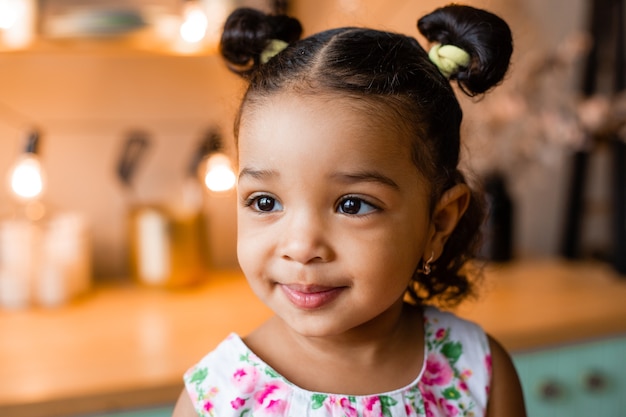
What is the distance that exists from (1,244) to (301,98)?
3.59ft

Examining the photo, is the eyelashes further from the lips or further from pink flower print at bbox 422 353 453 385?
pink flower print at bbox 422 353 453 385

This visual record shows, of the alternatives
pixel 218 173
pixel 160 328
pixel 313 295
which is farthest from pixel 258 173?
pixel 218 173

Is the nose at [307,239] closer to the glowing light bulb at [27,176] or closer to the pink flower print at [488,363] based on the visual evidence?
the pink flower print at [488,363]

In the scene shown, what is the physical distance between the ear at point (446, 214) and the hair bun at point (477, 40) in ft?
0.39

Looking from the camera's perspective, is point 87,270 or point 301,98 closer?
point 301,98

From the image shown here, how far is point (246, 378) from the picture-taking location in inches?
33.4

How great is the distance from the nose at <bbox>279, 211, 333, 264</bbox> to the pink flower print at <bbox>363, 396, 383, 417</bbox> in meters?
0.20

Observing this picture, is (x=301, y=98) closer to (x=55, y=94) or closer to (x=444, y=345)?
(x=444, y=345)

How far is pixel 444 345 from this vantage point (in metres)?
0.95

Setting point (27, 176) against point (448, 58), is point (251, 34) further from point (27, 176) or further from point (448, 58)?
point (27, 176)

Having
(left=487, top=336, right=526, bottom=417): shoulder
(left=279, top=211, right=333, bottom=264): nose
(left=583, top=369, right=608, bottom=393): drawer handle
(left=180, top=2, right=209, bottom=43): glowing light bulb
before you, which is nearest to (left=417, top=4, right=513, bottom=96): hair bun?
(left=279, top=211, right=333, bottom=264): nose

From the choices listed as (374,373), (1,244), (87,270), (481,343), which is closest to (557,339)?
(481,343)

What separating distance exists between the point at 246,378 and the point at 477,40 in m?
0.46

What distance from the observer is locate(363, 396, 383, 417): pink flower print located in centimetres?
83
